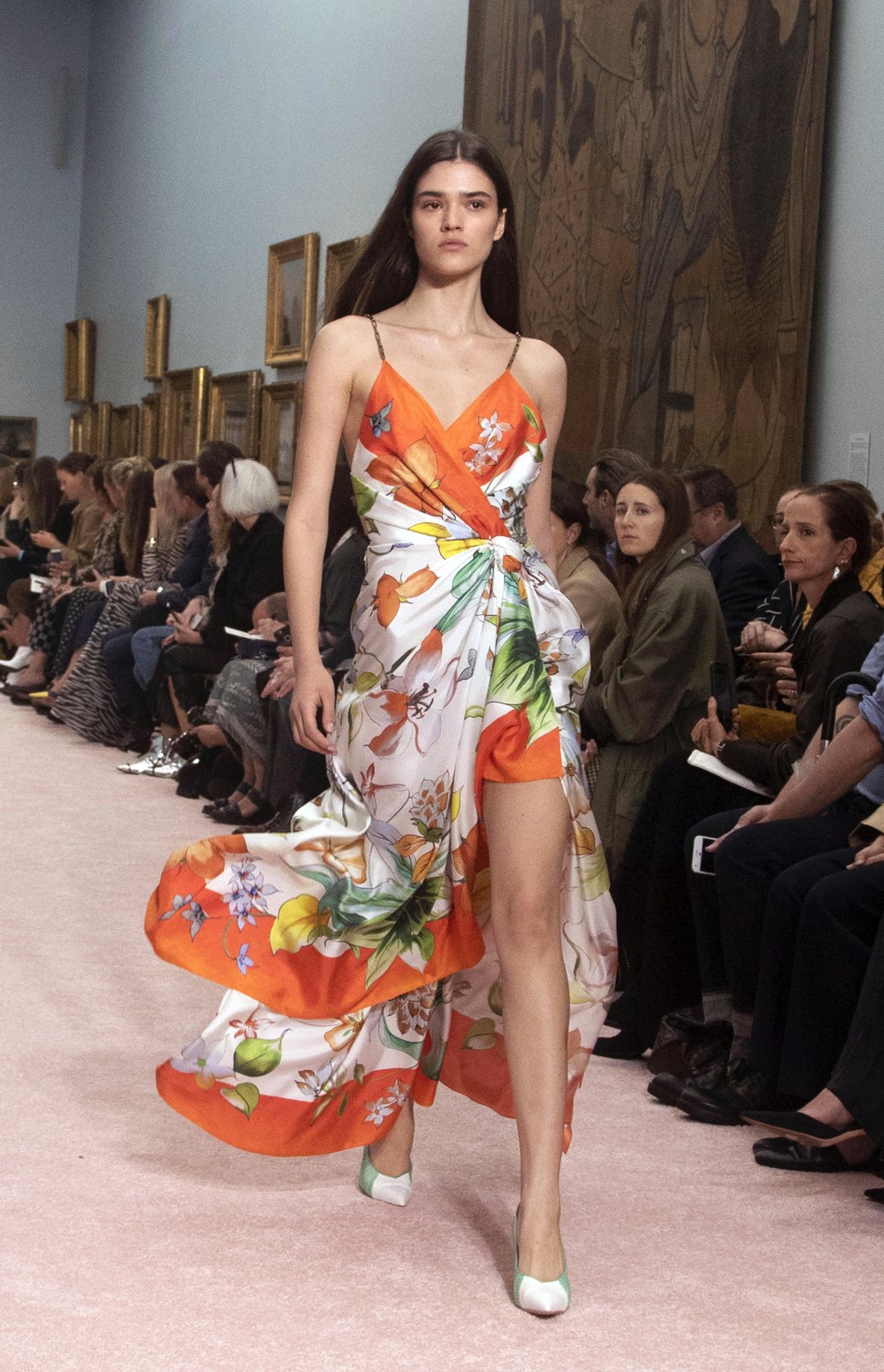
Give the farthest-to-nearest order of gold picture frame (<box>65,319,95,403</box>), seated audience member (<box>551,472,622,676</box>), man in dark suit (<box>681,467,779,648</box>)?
gold picture frame (<box>65,319,95,403</box>) → man in dark suit (<box>681,467,779,648</box>) → seated audience member (<box>551,472,622,676</box>)

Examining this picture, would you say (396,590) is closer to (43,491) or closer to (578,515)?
(578,515)

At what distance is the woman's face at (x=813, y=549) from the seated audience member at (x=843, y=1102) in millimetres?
1025

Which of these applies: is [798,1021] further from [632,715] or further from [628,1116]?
[632,715]

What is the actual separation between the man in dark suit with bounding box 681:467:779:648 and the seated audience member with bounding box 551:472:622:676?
0.38 m

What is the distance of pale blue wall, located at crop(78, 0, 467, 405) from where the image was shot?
9703mm

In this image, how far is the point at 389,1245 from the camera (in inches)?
118

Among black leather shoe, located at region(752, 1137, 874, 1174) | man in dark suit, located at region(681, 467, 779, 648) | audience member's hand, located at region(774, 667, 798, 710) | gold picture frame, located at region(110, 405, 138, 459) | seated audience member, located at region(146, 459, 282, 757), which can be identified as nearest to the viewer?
black leather shoe, located at region(752, 1137, 874, 1174)

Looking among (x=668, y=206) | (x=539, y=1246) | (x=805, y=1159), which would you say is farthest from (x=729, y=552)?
(x=539, y=1246)

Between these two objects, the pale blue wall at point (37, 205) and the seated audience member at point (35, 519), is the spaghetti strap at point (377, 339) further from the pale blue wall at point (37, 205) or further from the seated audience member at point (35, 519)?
the pale blue wall at point (37, 205)

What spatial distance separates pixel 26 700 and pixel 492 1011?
9172 millimetres

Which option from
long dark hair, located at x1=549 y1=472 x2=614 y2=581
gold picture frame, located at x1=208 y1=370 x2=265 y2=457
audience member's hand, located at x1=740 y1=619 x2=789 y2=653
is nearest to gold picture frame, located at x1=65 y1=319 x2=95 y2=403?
gold picture frame, located at x1=208 y1=370 x2=265 y2=457

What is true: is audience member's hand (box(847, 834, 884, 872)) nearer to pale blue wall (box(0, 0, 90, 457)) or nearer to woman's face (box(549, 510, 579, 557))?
woman's face (box(549, 510, 579, 557))

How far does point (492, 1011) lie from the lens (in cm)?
329

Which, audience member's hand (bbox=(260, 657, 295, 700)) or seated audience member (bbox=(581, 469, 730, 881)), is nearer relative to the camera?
seated audience member (bbox=(581, 469, 730, 881))
